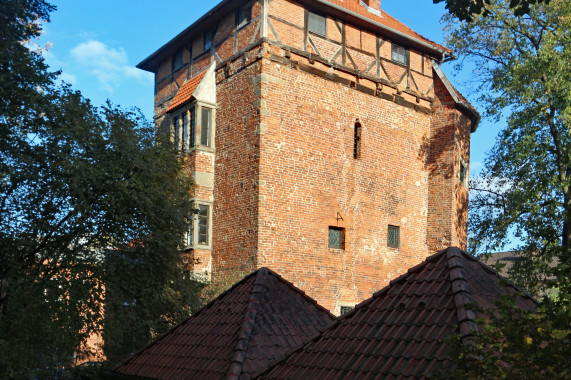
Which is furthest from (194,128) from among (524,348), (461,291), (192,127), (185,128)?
(524,348)

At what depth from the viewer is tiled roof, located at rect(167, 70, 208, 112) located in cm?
1978

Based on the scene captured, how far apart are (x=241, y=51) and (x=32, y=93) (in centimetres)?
754

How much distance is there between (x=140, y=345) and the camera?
13742 mm

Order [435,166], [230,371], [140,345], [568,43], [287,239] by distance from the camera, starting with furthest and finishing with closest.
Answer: [435,166] → [568,43] → [287,239] → [140,345] → [230,371]

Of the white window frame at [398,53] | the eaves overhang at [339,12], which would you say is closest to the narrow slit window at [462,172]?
the eaves overhang at [339,12]

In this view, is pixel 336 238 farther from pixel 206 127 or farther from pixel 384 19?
pixel 384 19

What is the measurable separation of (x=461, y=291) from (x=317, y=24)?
1438 cm

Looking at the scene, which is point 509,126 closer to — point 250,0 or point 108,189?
point 250,0

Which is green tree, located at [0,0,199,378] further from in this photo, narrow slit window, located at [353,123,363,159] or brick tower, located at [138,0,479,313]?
narrow slit window, located at [353,123,363,159]

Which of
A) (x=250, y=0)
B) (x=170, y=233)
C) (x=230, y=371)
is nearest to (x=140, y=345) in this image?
(x=170, y=233)

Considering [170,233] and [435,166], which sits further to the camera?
[435,166]

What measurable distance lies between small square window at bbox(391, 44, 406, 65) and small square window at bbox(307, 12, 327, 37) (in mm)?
3113

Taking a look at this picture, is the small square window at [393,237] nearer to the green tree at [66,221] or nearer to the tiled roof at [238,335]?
the green tree at [66,221]

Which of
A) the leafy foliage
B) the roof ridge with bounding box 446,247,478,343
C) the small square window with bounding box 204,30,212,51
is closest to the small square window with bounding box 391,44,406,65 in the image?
the small square window with bounding box 204,30,212,51
